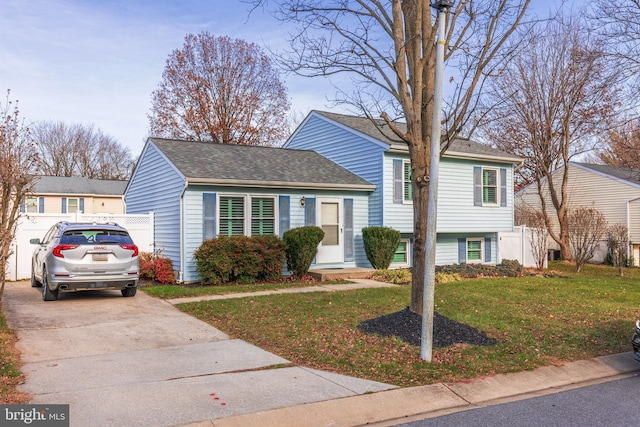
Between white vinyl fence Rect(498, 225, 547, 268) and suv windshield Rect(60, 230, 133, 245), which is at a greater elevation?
suv windshield Rect(60, 230, 133, 245)

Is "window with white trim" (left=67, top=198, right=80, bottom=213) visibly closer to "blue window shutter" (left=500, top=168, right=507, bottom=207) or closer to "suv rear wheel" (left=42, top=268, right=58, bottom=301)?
"suv rear wheel" (left=42, top=268, right=58, bottom=301)

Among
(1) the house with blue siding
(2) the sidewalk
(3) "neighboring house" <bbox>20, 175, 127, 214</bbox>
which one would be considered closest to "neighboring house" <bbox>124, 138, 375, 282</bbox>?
(1) the house with blue siding

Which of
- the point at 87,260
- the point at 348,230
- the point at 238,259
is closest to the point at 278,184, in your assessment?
the point at 238,259

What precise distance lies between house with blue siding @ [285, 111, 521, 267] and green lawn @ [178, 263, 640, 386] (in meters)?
4.58

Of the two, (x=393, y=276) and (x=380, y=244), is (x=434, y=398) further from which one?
(x=380, y=244)

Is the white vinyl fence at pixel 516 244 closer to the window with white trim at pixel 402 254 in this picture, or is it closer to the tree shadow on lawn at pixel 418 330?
the window with white trim at pixel 402 254

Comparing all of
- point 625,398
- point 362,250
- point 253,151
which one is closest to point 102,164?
point 253,151

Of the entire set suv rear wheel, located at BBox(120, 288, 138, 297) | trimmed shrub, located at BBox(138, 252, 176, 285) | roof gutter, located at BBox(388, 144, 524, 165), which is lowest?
suv rear wheel, located at BBox(120, 288, 138, 297)

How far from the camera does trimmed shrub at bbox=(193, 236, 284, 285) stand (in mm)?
13664

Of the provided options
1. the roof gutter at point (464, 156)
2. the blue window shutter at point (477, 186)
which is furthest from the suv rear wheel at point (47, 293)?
the blue window shutter at point (477, 186)

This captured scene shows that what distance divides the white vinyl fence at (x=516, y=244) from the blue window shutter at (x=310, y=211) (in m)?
8.94

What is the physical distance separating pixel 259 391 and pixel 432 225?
9.36 ft

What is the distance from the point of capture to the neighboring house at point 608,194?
26.2 m

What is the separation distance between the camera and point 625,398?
18.7ft
